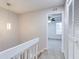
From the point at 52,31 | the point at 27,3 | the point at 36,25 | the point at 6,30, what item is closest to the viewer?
the point at 27,3

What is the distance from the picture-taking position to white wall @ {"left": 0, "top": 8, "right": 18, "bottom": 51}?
4.16m

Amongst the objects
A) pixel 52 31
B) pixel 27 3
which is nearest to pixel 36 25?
pixel 27 3

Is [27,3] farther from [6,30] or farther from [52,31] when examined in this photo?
[52,31]

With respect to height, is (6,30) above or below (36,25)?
below

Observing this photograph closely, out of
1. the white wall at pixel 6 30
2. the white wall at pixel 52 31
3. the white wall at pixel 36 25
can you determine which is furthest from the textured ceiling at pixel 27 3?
the white wall at pixel 52 31

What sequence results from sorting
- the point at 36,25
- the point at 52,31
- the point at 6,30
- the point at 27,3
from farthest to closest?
1. the point at 52,31
2. the point at 36,25
3. the point at 6,30
4. the point at 27,3

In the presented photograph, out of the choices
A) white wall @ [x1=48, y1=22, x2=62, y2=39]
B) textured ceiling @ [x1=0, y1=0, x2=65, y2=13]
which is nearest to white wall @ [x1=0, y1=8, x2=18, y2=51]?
textured ceiling @ [x1=0, y1=0, x2=65, y2=13]

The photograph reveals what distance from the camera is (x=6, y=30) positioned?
14.5ft

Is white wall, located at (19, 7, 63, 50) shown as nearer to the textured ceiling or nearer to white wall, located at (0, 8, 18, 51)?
white wall, located at (0, 8, 18, 51)

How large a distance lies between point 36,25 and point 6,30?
1.60 meters

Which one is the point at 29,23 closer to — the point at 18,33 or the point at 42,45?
the point at 18,33

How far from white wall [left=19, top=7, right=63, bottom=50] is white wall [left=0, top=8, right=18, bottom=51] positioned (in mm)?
455

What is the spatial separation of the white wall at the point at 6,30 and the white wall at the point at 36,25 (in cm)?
46

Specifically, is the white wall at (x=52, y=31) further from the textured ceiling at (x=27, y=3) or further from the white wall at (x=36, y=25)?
the textured ceiling at (x=27, y=3)
